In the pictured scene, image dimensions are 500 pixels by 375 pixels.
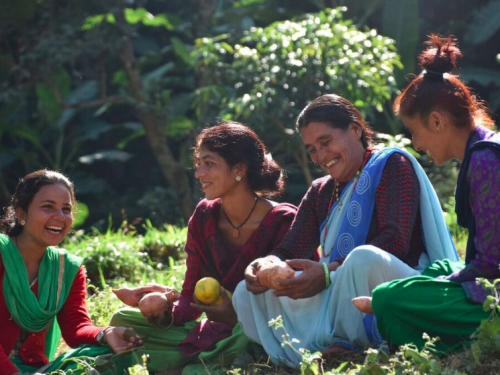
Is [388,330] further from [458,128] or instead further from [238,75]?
[238,75]

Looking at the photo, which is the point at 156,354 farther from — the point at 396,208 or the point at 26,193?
the point at 396,208

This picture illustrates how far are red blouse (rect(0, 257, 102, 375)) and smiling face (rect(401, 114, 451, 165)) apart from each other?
194 cm

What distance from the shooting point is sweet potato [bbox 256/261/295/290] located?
173 inches

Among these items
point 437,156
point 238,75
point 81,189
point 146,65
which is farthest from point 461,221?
point 146,65

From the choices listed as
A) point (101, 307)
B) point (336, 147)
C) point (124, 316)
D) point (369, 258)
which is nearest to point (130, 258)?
point (101, 307)

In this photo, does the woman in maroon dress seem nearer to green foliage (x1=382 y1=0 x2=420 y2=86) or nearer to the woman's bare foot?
the woman's bare foot

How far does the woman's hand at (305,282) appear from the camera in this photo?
4.38m

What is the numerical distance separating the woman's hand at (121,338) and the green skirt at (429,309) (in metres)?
1.36

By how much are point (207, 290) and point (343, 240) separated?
77 cm

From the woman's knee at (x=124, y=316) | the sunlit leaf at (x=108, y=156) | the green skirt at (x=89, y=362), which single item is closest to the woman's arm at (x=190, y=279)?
the woman's knee at (x=124, y=316)

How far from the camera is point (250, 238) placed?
5137 millimetres

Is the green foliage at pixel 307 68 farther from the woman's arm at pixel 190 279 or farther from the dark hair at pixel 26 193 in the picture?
the dark hair at pixel 26 193

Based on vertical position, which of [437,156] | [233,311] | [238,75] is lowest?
[233,311]

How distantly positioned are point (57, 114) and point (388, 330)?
986cm
